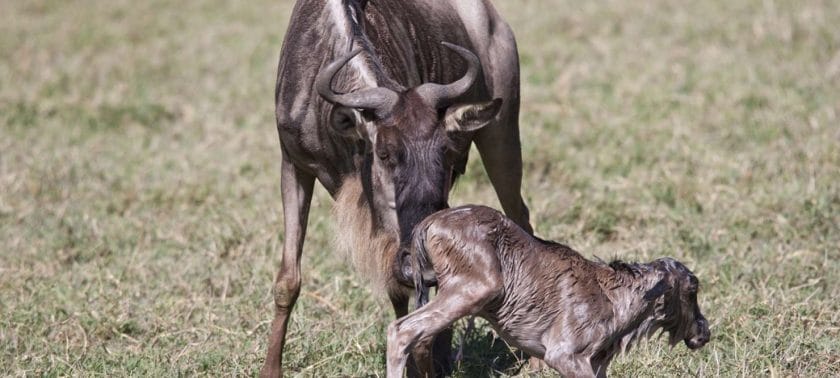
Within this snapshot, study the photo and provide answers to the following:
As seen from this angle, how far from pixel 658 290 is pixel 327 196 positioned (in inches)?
138

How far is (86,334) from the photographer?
215 inches

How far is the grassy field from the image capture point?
5.29 metres

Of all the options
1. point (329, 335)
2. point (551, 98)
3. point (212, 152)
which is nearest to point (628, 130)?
point (551, 98)

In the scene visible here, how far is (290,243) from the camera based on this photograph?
5.37 metres

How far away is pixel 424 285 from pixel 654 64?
19.6ft

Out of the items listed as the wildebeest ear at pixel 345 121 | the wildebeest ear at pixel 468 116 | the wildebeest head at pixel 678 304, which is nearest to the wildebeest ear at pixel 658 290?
the wildebeest head at pixel 678 304

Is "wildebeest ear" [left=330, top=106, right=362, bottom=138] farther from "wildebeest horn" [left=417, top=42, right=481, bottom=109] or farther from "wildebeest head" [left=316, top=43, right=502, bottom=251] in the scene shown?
"wildebeest horn" [left=417, top=42, right=481, bottom=109]

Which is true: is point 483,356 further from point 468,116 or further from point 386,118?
point 386,118

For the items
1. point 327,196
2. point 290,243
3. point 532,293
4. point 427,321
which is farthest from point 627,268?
point 327,196

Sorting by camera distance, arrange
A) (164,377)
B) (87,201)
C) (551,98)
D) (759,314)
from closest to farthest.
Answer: (164,377)
(759,314)
(87,201)
(551,98)

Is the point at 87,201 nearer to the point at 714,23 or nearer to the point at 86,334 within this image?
the point at 86,334

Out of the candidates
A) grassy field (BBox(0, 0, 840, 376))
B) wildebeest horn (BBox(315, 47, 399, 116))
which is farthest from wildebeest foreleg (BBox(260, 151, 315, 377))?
wildebeest horn (BBox(315, 47, 399, 116))

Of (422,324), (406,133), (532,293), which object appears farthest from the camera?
(406,133)

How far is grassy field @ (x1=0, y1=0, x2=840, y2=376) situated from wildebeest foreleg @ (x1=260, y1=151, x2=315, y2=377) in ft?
0.61
